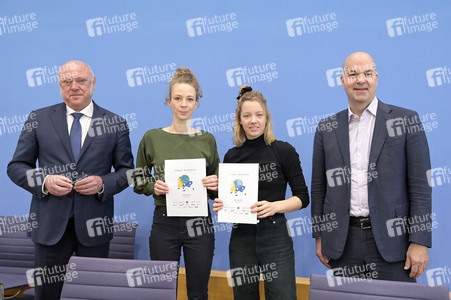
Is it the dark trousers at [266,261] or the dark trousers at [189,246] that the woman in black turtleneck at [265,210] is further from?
the dark trousers at [189,246]

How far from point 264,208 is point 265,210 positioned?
0.02 m

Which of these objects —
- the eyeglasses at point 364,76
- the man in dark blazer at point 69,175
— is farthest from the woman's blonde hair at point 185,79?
the eyeglasses at point 364,76

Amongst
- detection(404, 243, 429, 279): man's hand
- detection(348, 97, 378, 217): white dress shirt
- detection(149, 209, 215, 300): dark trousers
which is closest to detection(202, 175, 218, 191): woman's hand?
detection(149, 209, 215, 300): dark trousers

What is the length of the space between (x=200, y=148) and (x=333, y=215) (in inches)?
33.1

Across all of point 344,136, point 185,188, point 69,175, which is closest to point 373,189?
point 344,136

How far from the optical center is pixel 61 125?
229cm

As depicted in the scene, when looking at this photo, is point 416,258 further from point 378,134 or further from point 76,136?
point 76,136

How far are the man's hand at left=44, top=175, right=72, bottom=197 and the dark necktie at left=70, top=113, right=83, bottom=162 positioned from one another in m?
0.17

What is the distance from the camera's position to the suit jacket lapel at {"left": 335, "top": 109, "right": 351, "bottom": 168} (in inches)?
81.4

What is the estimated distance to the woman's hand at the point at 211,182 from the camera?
7.13ft

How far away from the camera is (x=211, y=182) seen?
2.18 meters

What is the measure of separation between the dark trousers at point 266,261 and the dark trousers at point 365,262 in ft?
0.95

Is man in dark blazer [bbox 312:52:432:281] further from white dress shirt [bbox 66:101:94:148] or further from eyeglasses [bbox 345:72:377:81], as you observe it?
white dress shirt [bbox 66:101:94:148]

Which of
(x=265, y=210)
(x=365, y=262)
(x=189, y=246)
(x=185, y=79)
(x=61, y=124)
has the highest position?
(x=185, y=79)
